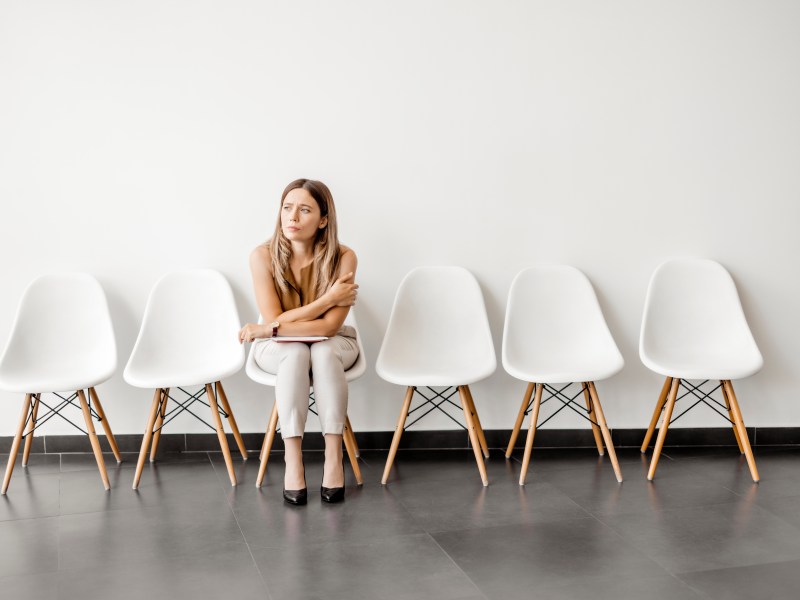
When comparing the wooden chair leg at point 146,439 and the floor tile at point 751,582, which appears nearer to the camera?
the floor tile at point 751,582

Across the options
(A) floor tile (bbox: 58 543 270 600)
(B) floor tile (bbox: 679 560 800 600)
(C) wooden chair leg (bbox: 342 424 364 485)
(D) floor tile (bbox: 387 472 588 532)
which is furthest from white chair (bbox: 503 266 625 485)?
(A) floor tile (bbox: 58 543 270 600)

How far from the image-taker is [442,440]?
11.9 feet

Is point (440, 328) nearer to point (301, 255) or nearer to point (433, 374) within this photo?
point (433, 374)

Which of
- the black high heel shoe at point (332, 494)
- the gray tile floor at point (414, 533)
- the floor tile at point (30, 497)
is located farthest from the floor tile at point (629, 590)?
the floor tile at point (30, 497)

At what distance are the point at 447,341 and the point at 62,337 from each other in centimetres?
164

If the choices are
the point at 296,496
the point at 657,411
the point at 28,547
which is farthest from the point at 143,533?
the point at 657,411

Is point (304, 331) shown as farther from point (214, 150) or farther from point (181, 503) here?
point (214, 150)

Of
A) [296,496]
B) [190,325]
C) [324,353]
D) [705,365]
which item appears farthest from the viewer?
[190,325]

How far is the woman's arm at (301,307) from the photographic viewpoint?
9.86ft

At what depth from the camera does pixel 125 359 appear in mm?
3543

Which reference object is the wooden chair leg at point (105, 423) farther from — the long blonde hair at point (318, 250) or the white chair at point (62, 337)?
the long blonde hair at point (318, 250)

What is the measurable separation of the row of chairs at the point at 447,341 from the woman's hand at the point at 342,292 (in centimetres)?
26

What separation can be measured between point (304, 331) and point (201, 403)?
84 centimetres

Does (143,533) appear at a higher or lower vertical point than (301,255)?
lower
